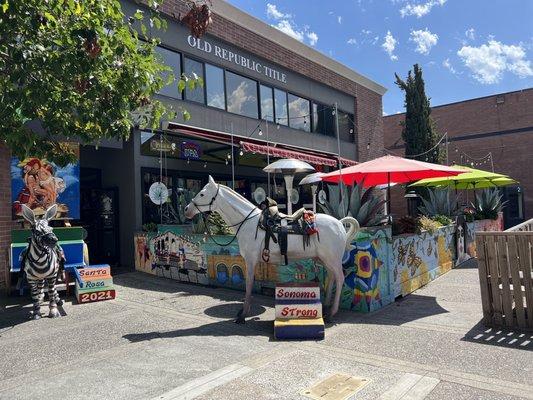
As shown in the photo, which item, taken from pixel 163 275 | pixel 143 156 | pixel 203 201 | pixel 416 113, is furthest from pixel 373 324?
pixel 416 113

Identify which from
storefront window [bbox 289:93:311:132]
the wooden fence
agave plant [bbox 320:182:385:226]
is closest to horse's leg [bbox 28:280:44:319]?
agave plant [bbox 320:182:385:226]

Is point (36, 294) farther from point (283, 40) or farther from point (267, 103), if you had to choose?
point (283, 40)

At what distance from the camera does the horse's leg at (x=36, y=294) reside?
22.1ft

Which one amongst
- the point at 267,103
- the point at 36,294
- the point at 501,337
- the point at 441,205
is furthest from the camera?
the point at 267,103

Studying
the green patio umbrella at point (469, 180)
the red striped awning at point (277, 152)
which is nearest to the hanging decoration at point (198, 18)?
the red striped awning at point (277, 152)

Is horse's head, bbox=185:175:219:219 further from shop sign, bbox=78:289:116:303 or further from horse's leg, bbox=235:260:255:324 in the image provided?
shop sign, bbox=78:289:116:303

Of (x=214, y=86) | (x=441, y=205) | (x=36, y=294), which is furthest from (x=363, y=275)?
(x=214, y=86)

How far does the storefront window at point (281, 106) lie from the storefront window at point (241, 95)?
4.11 feet

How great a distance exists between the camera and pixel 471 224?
13.3 m

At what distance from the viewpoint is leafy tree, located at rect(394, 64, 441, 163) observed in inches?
889

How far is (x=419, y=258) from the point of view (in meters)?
9.11

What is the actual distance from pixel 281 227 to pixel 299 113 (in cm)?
1194

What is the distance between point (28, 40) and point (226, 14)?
10662mm

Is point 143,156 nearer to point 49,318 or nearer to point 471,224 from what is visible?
point 49,318
